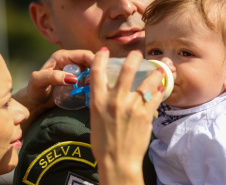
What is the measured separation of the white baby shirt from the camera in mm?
1890

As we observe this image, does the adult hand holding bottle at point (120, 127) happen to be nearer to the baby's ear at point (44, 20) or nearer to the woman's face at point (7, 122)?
the woman's face at point (7, 122)

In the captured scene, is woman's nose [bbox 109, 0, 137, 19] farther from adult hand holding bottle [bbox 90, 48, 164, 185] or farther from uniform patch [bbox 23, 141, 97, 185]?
adult hand holding bottle [bbox 90, 48, 164, 185]

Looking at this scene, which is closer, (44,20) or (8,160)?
(8,160)

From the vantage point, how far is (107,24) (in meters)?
2.58

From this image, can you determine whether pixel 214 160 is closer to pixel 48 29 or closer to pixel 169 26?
pixel 169 26

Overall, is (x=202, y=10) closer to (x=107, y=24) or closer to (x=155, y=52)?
(x=155, y=52)

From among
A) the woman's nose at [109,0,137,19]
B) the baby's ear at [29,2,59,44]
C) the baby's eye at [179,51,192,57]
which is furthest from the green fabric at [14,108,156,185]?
the baby's ear at [29,2,59,44]

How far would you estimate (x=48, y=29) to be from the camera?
3.11 meters

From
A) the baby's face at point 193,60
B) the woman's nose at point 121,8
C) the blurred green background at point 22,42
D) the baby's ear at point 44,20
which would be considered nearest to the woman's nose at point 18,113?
the baby's face at point 193,60

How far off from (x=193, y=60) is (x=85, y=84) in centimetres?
55

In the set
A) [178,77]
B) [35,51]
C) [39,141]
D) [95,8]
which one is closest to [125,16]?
[95,8]

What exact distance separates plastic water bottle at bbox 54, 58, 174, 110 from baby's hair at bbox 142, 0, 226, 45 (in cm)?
33

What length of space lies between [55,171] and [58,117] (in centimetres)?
28

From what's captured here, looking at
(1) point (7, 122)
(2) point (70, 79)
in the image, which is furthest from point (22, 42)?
(1) point (7, 122)
